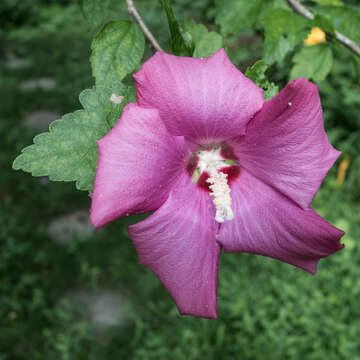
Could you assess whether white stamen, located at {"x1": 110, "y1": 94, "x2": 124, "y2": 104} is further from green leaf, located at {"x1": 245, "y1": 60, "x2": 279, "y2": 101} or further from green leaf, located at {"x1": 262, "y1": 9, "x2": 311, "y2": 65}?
green leaf, located at {"x1": 262, "y1": 9, "x2": 311, "y2": 65}

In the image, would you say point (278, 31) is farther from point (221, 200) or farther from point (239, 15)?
point (221, 200)

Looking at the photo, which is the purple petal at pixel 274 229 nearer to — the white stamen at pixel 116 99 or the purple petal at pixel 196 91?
the purple petal at pixel 196 91

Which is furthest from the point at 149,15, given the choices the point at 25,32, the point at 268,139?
the point at 25,32

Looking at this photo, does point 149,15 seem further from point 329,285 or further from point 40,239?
point 329,285

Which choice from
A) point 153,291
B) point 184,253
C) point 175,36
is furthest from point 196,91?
point 153,291

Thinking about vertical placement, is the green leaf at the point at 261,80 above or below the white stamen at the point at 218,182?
above

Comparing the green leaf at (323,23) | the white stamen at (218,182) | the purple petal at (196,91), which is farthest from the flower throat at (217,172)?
the green leaf at (323,23)
